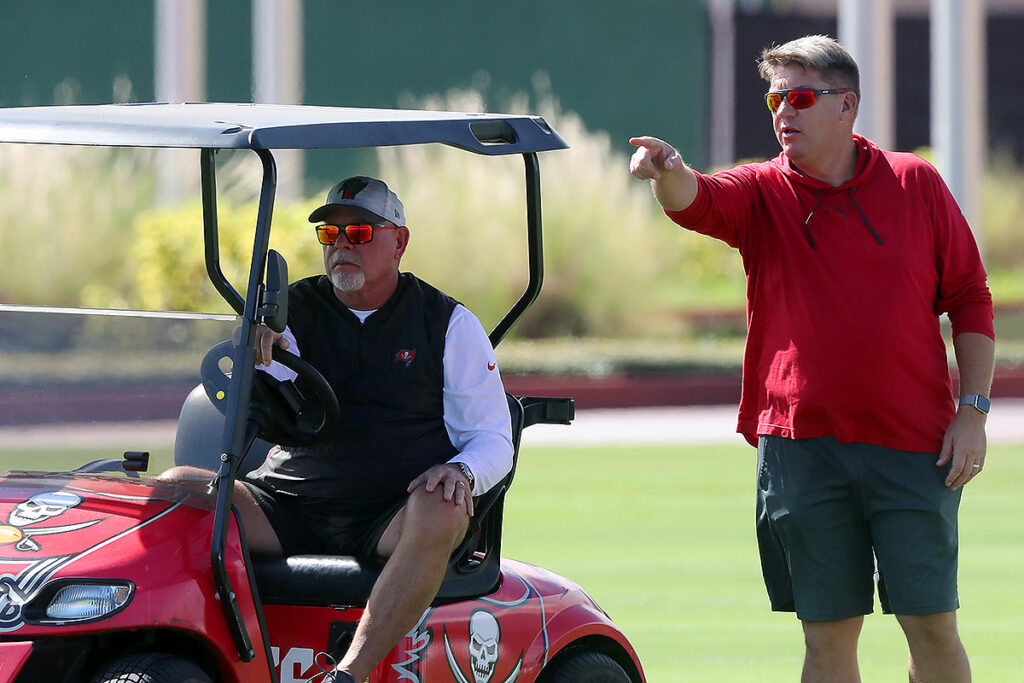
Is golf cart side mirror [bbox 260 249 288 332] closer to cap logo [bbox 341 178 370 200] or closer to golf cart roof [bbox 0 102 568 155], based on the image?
golf cart roof [bbox 0 102 568 155]

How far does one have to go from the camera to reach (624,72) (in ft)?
88.7

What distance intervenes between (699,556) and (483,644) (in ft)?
13.9

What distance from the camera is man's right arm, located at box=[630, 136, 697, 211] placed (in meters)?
4.27

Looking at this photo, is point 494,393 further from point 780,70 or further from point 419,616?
point 780,70

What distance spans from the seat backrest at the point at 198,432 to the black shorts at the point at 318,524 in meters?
0.18

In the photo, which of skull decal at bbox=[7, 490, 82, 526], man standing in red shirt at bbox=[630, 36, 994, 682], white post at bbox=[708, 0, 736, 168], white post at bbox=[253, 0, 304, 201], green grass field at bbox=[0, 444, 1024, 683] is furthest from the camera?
white post at bbox=[708, 0, 736, 168]

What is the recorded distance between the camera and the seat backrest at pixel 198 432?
13.3 ft

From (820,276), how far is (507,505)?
5731 mm

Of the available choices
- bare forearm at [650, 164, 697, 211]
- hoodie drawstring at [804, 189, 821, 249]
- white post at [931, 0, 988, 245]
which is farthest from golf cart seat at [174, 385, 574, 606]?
white post at [931, 0, 988, 245]

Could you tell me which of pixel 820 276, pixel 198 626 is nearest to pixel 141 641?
pixel 198 626

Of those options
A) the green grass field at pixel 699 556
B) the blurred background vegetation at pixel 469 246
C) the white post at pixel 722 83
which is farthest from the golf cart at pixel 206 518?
the white post at pixel 722 83

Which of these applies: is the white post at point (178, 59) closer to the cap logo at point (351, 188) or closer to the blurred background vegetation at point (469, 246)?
the blurred background vegetation at point (469, 246)

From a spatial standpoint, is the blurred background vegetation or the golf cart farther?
the blurred background vegetation

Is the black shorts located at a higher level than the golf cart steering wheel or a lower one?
lower
